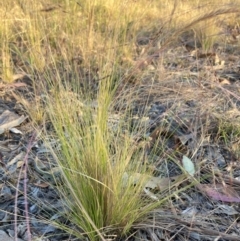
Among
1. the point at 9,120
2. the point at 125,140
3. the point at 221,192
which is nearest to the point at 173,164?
the point at 221,192

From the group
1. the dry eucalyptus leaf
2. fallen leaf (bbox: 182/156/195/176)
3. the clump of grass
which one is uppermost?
the clump of grass

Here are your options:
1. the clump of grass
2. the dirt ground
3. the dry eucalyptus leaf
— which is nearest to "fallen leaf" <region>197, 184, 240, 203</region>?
the dirt ground

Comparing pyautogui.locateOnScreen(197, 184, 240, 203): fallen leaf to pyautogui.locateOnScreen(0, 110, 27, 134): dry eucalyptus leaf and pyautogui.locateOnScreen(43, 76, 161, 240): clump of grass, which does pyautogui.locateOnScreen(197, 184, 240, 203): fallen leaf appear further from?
pyautogui.locateOnScreen(0, 110, 27, 134): dry eucalyptus leaf

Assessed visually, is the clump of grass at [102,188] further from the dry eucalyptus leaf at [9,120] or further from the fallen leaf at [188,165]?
the dry eucalyptus leaf at [9,120]

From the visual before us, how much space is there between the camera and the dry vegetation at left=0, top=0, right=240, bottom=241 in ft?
4.29

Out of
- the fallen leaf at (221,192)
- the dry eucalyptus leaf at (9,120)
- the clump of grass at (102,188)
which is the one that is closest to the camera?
the clump of grass at (102,188)

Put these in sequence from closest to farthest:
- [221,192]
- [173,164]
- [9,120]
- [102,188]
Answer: [102,188] < [221,192] < [173,164] < [9,120]

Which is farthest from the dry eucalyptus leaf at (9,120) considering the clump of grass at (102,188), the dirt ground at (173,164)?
the clump of grass at (102,188)

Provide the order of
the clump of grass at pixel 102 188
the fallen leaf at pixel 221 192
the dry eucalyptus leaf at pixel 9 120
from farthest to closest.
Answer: the dry eucalyptus leaf at pixel 9 120, the fallen leaf at pixel 221 192, the clump of grass at pixel 102 188

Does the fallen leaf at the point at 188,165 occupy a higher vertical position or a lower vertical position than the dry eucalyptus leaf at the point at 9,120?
higher

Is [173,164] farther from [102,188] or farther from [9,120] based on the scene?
[9,120]

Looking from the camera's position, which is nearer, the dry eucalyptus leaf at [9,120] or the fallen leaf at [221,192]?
the fallen leaf at [221,192]

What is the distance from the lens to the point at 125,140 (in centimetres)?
140

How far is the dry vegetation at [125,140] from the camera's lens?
1.31 metres
